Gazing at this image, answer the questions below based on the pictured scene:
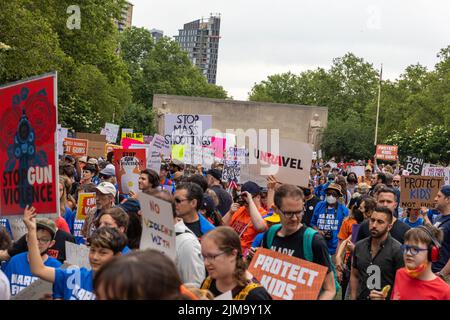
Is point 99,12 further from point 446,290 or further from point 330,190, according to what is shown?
point 446,290

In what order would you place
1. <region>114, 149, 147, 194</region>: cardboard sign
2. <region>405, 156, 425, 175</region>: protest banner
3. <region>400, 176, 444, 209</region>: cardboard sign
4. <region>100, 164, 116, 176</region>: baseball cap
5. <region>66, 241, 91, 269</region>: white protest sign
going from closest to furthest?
<region>66, 241, 91, 269</region>: white protest sign < <region>400, 176, 444, 209</region>: cardboard sign < <region>114, 149, 147, 194</region>: cardboard sign < <region>100, 164, 116, 176</region>: baseball cap < <region>405, 156, 425, 175</region>: protest banner

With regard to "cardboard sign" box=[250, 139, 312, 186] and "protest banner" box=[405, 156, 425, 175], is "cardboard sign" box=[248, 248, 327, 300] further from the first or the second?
"protest banner" box=[405, 156, 425, 175]

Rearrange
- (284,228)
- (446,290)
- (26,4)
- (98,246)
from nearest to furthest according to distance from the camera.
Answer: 1. (98,246)
2. (446,290)
3. (284,228)
4. (26,4)

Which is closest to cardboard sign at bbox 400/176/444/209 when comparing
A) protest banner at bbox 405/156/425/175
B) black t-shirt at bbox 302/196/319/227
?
black t-shirt at bbox 302/196/319/227

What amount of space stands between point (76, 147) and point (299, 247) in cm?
1507

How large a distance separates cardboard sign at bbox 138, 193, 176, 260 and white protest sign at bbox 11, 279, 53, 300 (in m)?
0.70

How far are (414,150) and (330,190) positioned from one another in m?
43.6

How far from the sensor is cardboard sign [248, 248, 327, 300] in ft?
18.6

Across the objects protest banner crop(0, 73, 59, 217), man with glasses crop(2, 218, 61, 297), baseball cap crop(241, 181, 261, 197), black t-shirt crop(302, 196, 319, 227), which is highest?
protest banner crop(0, 73, 59, 217)

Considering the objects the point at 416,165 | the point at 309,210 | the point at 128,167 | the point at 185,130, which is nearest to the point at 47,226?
the point at 309,210

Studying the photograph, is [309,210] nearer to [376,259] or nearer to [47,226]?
[376,259]

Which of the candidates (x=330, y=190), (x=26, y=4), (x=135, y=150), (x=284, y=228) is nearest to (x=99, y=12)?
(x=26, y=4)

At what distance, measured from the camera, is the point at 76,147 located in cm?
2066

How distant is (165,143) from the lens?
16094mm
